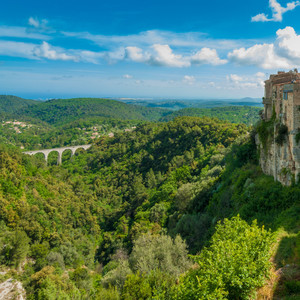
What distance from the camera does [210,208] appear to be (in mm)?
24609

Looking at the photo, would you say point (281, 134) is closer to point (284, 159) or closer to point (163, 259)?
point (284, 159)

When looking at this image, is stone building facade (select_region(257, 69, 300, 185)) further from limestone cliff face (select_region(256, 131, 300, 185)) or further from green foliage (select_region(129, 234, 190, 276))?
green foliage (select_region(129, 234, 190, 276))

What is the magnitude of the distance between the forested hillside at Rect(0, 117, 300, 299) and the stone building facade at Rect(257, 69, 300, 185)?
1164mm

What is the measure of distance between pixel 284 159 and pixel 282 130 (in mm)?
2080

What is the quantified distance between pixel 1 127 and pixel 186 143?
513 feet

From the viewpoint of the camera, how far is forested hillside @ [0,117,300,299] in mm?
9328

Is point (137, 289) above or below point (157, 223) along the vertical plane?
above

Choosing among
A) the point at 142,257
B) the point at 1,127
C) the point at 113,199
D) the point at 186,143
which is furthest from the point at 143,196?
the point at 1,127

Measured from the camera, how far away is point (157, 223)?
35.1m

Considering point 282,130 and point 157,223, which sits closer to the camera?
point 282,130

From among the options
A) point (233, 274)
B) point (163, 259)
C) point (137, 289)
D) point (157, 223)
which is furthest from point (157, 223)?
point (233, 274)

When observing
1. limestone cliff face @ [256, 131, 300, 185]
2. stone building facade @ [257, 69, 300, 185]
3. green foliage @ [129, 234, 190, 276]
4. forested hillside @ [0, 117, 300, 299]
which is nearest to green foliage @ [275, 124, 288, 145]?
stone building facade @ [257, 69, 300, 185]

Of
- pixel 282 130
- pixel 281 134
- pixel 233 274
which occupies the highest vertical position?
pixel 282 130

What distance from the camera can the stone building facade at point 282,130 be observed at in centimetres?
1517
